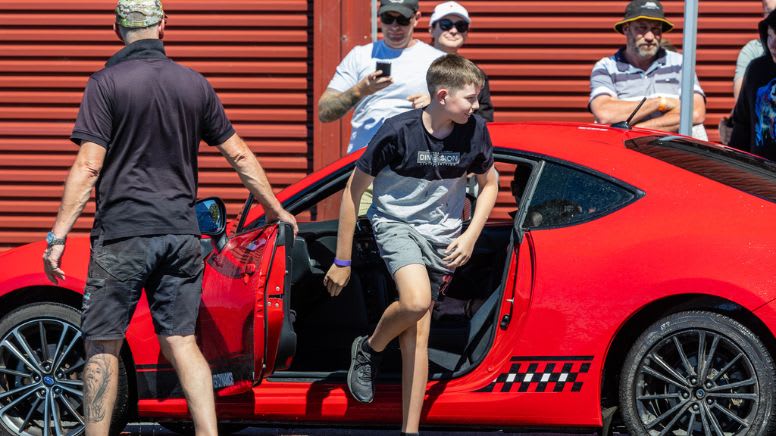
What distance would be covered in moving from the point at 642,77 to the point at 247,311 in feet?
11.8

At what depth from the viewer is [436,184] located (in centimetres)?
532

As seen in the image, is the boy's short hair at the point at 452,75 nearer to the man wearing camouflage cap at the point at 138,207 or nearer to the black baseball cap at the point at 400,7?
the man wearing camouflage cap at the point at 138,207

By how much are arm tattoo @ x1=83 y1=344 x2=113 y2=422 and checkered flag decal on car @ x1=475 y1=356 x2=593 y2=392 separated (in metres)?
1.51

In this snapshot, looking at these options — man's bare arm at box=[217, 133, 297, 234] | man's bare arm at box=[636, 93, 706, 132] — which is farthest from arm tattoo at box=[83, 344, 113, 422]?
man's bare arm at box=[636, 93, 706, 132]

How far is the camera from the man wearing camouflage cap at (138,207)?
4.88 metres

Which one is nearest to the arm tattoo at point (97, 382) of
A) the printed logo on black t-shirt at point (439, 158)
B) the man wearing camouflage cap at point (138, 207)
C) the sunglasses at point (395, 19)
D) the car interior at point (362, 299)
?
the man wearing camouflage cap at point (138, 207)

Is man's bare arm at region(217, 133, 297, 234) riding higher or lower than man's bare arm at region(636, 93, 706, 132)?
higher

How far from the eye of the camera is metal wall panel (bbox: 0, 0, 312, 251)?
9992mm

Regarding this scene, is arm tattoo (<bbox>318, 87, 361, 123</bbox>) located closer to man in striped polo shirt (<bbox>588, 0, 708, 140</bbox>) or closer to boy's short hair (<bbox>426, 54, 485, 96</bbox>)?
man in striped polo shirt (<bbox>588, 0, 708, 140</bbox>)

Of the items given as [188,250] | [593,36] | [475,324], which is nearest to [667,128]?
[593,36]

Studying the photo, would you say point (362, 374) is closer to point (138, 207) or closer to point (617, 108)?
point (138, 207)

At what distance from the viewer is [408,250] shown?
207 inches

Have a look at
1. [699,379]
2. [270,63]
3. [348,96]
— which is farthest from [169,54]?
[699,379]

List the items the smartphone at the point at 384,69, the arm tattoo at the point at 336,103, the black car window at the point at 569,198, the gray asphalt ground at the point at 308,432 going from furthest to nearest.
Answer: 1. the arm tattoo at the point at 336,103
2. the smartphone at the point at 384,69
3. the gray asphalt ground at the point at 308,432
4. the black car window at the point at 569,198
